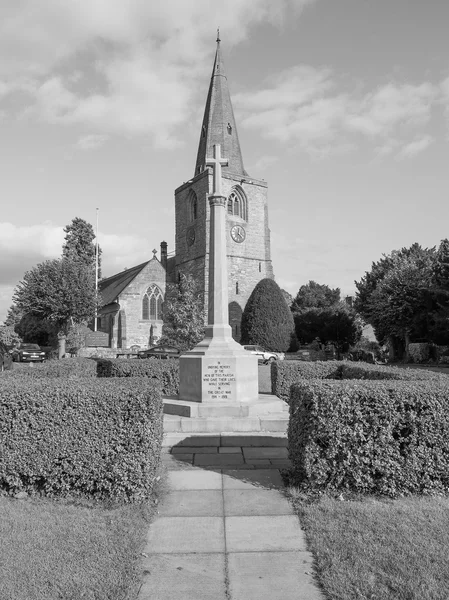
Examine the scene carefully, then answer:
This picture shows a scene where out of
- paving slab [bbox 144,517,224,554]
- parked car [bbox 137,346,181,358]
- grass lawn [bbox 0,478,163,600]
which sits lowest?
paving slab [bbox 144,517,224,554]

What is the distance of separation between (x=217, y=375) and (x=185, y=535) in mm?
5851

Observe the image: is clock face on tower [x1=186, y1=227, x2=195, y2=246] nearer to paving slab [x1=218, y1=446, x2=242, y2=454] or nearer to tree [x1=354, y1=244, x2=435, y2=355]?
tree [x1=354, y1=244, x2=435, y2=355]

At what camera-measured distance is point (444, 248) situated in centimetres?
3550

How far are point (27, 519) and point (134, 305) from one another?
39.6m

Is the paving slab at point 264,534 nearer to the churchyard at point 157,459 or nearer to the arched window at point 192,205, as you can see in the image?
the churchyard at point 157,459

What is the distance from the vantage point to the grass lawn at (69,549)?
3.27m

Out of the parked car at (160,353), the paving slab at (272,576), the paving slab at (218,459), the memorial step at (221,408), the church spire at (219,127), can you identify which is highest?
the church spire at (219,127)

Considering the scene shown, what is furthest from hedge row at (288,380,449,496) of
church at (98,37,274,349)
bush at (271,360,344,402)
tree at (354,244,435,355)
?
church at (98,37,274,349)

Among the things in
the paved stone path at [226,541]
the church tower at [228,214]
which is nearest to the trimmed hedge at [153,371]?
the paved stone path at [226,541]

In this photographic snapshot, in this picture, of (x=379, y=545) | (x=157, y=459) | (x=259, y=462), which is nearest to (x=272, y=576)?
(x=379, y=545)

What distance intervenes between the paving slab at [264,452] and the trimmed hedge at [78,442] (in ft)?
7.14

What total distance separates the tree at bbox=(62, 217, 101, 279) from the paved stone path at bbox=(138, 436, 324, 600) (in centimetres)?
4519

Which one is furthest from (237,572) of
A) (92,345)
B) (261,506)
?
(92,345)

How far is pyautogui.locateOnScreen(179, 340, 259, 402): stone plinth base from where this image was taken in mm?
10078
